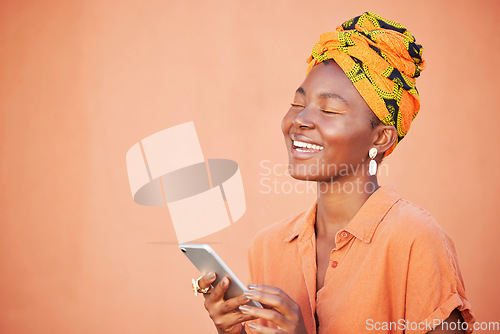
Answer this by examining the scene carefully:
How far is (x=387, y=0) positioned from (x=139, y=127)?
75.3 inches

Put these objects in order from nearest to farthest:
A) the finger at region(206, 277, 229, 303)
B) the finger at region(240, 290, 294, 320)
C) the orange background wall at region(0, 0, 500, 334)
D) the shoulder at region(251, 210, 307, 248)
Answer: the finger at region(240, 290, 294, 320) → the finger at region(206, 277, 229, 303) → the shoulder at region(251, 210, 307, 248) → the orange background wall at region(0, 0, 500, 334)

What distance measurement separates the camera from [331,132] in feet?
5.89

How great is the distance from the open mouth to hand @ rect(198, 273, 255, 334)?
49 cm

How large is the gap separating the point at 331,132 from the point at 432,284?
551mm

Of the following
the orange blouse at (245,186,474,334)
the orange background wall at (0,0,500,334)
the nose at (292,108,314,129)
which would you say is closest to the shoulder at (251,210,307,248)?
the orange blouse at (245,186,474,334)

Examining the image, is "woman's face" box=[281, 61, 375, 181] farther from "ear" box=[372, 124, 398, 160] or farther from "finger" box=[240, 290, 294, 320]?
"finger" box=[240, 290, 294, 320]

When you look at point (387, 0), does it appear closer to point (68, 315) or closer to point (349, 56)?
point (349, 56)

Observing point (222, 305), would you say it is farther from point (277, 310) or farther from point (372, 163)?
point (372, 163)

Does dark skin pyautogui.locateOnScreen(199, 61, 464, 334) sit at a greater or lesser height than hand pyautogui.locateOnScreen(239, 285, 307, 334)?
greater

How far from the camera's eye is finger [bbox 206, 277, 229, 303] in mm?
1684

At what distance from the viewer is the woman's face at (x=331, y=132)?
181 centimetres

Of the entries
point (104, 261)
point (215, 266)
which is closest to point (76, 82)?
point (104, 261)

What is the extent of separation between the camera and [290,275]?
6.51 ft

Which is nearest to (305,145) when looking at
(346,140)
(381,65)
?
(346,140)
